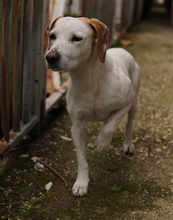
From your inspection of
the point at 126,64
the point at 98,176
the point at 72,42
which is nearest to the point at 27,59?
the point at 126,64

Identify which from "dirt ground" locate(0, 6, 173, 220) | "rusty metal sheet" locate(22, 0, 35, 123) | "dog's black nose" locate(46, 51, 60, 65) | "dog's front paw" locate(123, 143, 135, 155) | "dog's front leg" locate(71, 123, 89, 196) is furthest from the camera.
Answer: "dog's front paw" locate(123, 143, 135, 155)

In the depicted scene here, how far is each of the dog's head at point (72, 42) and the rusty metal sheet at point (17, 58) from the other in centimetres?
66

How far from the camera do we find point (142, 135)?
446 centimetres

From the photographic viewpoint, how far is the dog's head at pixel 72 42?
2590 millimetres

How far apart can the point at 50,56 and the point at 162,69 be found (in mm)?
5056

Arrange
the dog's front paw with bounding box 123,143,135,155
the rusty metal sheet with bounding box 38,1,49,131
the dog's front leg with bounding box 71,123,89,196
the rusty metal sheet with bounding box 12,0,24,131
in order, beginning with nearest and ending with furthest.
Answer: the dog's front leg with bounding box 71,123,89,196
the rusty metal sheet with bounding box 12,0,24,131
the rusty metal sheet with bounding box 38,1,49,131
the dog's front paw with bounding box 123,143,135,155

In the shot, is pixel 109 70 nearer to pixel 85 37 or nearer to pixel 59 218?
pixel 85 37

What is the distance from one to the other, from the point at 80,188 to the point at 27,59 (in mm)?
1417

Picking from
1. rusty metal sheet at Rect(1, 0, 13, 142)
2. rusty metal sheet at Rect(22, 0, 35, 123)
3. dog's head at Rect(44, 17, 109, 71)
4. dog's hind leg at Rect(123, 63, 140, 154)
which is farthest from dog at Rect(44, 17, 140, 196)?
rusty metal sheet at Rect(22, 0, 35, 123)

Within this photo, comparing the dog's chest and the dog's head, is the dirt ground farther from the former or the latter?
the dog's head

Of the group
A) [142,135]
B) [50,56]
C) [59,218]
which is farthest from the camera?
A: [142,135]

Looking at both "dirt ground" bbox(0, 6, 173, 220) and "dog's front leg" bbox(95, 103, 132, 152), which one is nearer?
"dirt ground" bbox(0, 6, 173, 220)

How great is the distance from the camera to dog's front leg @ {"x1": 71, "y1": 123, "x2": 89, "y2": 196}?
10.5 feet

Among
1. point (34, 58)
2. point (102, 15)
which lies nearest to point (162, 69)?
point (102, 15)
